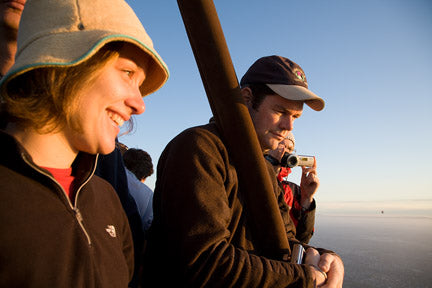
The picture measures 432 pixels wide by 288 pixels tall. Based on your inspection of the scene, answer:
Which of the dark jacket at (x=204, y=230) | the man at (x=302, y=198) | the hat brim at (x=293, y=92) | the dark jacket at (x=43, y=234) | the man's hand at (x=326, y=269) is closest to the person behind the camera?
the dark jacket at (x=43, y=234)

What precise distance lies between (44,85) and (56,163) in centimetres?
32

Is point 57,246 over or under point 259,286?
over

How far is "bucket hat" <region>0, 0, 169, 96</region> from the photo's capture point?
98 centimetres

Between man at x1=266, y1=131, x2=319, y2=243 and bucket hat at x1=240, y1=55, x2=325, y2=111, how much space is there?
50.0 inches

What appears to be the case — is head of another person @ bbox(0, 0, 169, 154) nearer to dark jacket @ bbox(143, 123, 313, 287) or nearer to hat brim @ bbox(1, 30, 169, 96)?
hat brim @ bbox(1, 30, 169, 96)

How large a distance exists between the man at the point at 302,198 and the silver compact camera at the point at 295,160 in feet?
0.20

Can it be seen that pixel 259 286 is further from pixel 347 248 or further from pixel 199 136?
pixel 347 248

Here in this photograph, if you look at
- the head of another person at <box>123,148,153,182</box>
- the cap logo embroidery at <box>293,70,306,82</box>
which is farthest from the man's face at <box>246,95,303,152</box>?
the head of another person at <box>123,148,153,182</box>

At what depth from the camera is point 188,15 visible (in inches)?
46.2

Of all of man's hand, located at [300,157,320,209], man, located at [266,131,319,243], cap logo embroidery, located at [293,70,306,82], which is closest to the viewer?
cap logo embroidery, located at [293,70,306,82]

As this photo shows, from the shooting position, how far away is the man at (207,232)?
1.24m

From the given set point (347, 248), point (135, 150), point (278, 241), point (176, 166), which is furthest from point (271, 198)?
point (347, 248)

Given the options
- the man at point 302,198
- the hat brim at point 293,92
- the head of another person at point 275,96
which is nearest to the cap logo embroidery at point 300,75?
the head of another person at point 275,96

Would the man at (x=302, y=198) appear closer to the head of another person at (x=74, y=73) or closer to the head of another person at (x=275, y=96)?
the head of another person at (x=275, y=96)
